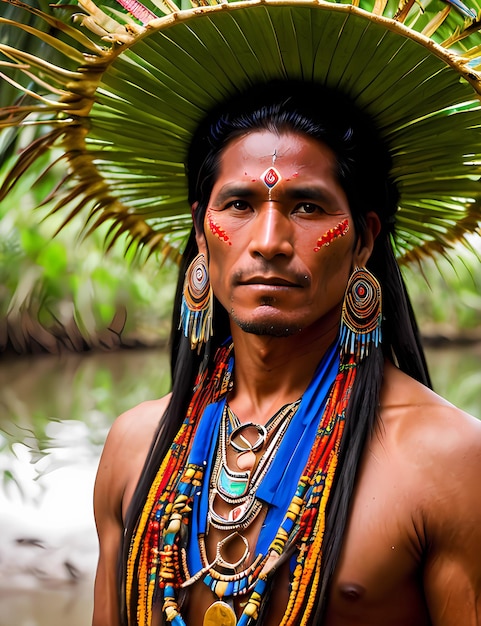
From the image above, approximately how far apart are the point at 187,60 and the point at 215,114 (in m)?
0.18

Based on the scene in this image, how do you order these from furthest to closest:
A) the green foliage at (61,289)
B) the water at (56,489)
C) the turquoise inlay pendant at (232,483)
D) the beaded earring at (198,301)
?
the green foliage at (61,289) → the water at (56,489) → the beaded earring at (198,301) → the turquoise inlay pendant at (232,483)

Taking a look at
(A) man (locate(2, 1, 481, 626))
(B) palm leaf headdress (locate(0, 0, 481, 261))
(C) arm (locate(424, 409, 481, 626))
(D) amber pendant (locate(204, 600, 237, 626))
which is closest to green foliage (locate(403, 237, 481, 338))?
(B) palm leaf headdress (locate(0, 0, 481, 261))

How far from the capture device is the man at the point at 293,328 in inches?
65.1

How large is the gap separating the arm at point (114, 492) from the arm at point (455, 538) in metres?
0.78

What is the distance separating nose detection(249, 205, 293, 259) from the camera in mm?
1720

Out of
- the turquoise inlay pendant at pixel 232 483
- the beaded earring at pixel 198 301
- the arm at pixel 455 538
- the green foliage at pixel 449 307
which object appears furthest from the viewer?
the green foliage at pixel 449 307

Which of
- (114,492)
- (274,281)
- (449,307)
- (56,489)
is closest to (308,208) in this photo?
(274,281)

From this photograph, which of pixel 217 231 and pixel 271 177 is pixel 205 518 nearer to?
pixel 217 231

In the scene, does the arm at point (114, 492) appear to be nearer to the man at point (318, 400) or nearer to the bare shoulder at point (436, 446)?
the man at point (318, 400)

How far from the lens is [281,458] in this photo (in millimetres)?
1809

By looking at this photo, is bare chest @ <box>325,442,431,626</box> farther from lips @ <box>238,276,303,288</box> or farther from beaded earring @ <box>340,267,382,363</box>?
lips @ <box>238,276,303,288</box>

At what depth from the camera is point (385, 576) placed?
1.64m

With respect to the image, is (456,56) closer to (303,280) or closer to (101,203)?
(303,280)

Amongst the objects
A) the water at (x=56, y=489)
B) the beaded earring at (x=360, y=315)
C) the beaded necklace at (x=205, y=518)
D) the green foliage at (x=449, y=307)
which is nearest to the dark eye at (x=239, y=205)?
the beaded earring at (x=360, y=315)
